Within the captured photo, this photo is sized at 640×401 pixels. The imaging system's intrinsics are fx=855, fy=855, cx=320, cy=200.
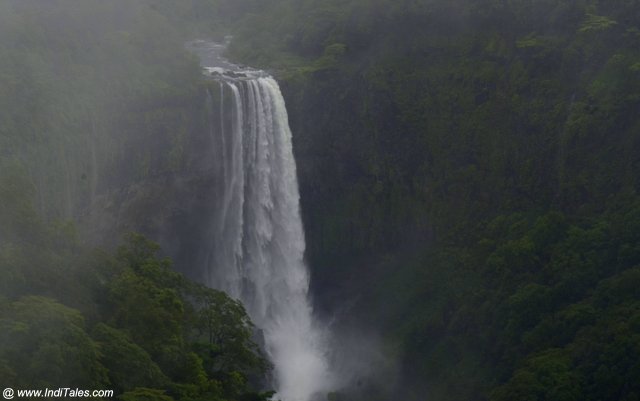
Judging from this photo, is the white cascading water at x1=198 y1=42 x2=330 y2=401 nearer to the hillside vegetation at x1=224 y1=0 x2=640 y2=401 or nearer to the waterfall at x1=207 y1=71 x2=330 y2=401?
the waterfall at x1=207 y1=71 x2=330 y2=401

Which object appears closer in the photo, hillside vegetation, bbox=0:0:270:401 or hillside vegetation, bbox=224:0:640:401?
hillside vegetation, bbox=0:0:270:401

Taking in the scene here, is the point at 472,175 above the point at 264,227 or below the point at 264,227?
below

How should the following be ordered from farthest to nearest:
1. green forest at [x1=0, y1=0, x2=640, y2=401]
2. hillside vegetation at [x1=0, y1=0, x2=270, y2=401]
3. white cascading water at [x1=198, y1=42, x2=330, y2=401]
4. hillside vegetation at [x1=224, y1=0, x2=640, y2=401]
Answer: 1. white cascading water at [x1=198, y1=42, x2=330, y2=401]
2. hillside vegetation at [x1=224, y1=0, x2=640, y2=401]
3. green forest at [x1=0, y1=0, x2=640, y2=401]
4. hillside vegetation at [x1=0, y1=0, x2=270, y2=401]

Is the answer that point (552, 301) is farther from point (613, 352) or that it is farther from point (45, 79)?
point (45, 79)

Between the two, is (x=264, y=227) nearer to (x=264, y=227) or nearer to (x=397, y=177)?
(x=264, y=227)

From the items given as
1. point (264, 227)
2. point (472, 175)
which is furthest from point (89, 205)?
point (472, 175)

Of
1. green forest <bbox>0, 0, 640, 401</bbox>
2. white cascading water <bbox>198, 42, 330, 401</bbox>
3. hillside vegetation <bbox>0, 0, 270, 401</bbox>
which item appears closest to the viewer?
hillside vegetation <bbox>0, 0, 270, 401</bbox>

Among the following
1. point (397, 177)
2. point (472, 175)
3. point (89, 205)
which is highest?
point (397, 177)

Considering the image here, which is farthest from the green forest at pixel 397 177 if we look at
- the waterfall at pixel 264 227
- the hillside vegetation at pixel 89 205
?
the waterfall at pixel 264 227

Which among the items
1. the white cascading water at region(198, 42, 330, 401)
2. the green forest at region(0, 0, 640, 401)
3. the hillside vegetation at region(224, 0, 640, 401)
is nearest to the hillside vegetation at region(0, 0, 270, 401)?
the green forest at region(0, 0, 640, 401)
